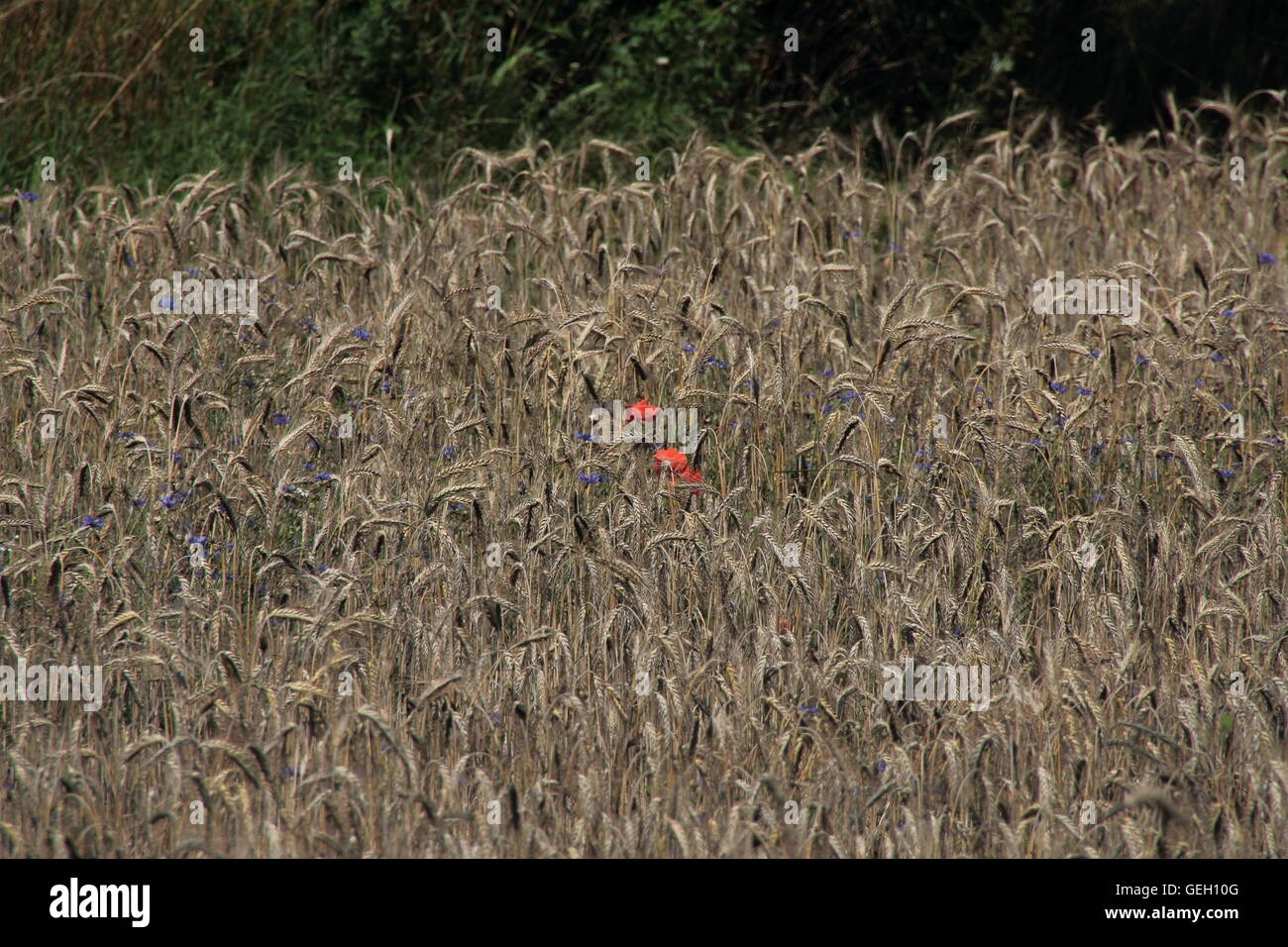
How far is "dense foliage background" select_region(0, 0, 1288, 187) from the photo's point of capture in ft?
20.8

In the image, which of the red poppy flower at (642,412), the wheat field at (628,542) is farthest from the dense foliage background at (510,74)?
the red poppy flower at (642,412)

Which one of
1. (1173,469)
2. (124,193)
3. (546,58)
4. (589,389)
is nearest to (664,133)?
(546,58)

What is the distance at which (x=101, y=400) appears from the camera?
13.0 ft

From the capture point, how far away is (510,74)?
22.3 ft

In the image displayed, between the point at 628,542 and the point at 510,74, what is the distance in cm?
374

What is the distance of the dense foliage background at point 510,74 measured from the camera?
20.8 ft

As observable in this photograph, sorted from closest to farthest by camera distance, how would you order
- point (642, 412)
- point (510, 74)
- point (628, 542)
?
1. point (628, 542)
2. point (642, 412)
3. point (510, 74)

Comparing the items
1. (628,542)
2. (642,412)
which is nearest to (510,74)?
(642,412)

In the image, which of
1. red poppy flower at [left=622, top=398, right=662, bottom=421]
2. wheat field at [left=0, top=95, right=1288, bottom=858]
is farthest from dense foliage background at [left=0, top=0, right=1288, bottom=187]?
red poppy flower at [left=622, top=398, right=662, bottom=421]

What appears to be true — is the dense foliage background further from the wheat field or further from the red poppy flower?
the red poppy flower

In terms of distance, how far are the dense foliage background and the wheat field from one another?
33.5 inches

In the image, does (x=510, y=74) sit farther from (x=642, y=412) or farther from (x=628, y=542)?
(x=628, y=542)

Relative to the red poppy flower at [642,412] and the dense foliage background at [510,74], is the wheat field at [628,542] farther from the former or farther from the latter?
the dense foliage background at [510,74]

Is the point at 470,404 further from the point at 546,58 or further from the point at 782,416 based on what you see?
the point at 546,58
